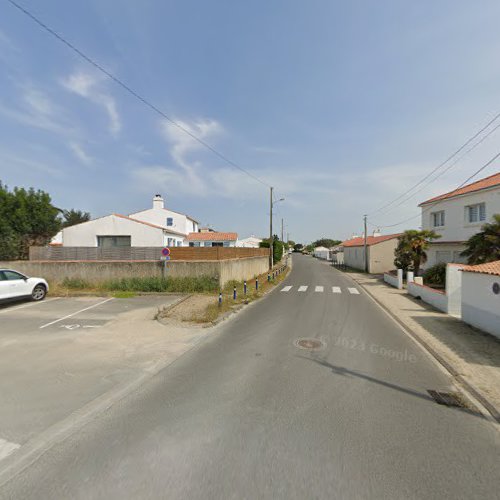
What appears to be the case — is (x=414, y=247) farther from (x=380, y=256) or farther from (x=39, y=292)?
(x=39, y=292)

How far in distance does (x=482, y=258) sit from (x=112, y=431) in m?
16.6

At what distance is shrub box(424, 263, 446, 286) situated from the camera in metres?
17.2

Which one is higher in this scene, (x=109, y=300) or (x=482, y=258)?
(x=482, y=258)

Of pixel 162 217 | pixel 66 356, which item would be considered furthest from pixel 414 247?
pixel 162 217

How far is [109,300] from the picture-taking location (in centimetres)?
1233

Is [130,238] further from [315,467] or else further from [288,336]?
[315,467]

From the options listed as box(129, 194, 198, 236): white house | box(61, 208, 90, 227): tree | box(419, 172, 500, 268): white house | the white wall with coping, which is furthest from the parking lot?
box(61, 208, 90, 227): tree

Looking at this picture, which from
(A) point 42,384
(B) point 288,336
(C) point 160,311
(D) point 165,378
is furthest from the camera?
(C) point 160,311

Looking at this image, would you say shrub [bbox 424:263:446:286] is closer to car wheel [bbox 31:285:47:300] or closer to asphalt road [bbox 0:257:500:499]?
asphalt road [bbox 0:257:500:499]

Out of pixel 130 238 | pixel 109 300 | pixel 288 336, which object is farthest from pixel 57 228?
pixel 288 336

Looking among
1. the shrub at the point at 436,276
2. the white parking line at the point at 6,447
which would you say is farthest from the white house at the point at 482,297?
the white parking line at the point at 6,447

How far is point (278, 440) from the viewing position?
3.19 meters

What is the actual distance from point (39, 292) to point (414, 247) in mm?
24133

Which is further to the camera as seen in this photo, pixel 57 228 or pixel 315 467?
pixel 57 228
